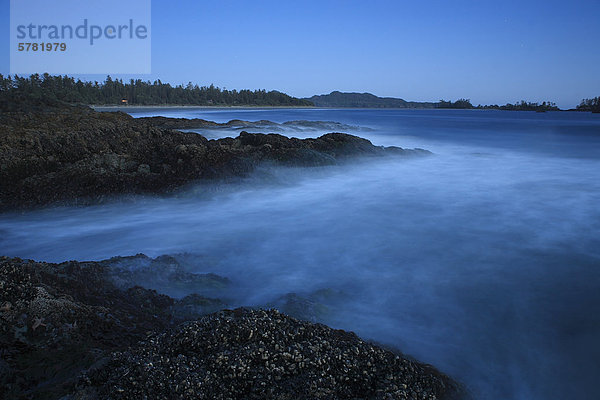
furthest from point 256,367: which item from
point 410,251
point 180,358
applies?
point 410,251

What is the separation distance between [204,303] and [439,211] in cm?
522

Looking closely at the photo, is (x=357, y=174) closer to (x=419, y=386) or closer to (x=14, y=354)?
(x=419, y=386)

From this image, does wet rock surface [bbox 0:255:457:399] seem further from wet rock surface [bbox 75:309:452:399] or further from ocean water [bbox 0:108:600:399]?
ocean water [bbox 0:108:600:399]

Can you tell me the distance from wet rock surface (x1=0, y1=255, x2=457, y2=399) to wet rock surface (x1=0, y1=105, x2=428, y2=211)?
423 centimetres

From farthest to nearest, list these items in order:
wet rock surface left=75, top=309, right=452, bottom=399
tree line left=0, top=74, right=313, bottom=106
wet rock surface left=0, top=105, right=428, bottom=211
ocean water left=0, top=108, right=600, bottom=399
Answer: tree line left=0, top=74, right=313, bottom=106 < wet rock surface left=0, top=105, right=428, bottom=211 < ocean water left=0, top=108, right=600, bottom=399 < wet rock surface left=75, top=309, right=452, bottom=399

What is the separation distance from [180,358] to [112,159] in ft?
19.4

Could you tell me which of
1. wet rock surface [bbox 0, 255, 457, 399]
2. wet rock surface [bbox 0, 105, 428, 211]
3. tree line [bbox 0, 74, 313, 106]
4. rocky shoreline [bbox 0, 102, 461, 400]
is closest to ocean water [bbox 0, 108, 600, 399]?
wet rock surface [bbox 0, 105, 428, 211]

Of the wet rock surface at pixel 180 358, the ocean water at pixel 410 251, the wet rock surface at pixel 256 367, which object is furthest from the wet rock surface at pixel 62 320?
the ocean water at pixel 410 251

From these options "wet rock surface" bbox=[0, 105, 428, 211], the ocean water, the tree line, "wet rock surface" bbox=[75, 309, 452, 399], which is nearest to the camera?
"wet rock surface" bbox=[75, 309, 452, 399]

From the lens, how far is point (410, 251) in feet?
17.1

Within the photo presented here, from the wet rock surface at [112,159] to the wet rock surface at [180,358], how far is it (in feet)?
13.9

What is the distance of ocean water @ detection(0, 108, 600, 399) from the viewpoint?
3145mm

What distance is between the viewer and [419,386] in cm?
221

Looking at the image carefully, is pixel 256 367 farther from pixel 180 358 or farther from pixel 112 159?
pixel 112 159
